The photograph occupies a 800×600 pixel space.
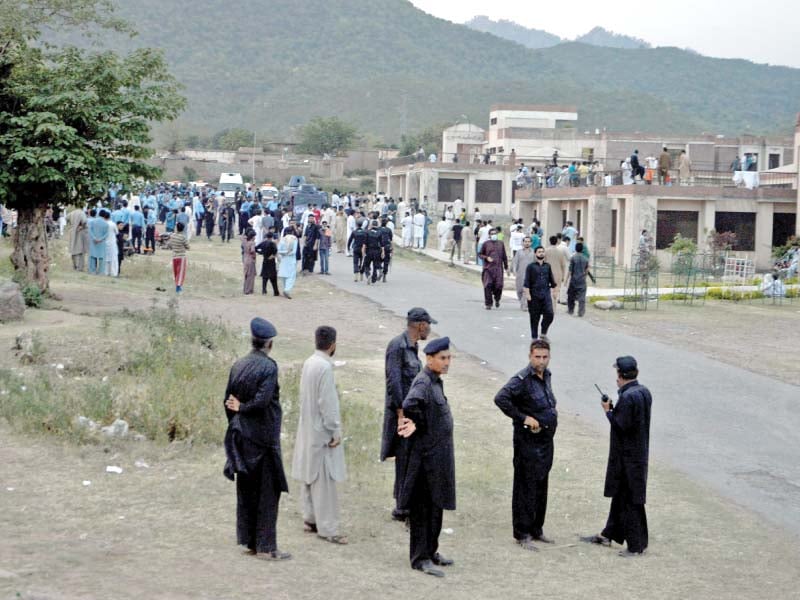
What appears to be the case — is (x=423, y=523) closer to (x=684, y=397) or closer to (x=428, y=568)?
(x=428, y=568)

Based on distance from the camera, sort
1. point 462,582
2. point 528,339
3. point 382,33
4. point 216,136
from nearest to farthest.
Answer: point 462,582, point 528,339, point 216,136, point 382,33

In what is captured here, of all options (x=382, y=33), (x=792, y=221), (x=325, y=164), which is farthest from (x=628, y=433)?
(x=382, y=33)

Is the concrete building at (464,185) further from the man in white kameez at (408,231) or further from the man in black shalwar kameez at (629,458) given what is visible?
the man in black shalwar kameez at (629,458)

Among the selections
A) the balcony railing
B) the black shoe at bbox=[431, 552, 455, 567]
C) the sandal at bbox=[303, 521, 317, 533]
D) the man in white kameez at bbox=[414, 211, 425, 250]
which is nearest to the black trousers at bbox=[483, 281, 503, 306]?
the sandal at bbox=[303, 521, 317, 533]

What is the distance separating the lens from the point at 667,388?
1491 cm

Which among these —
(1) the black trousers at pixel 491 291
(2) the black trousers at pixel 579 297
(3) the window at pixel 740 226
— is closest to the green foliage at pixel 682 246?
(3) the window at pixel 740 226

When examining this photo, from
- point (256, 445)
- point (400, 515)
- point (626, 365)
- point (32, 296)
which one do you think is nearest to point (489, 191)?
point (32, 296)

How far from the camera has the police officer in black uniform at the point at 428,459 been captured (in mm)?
7449

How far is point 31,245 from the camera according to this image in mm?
19000

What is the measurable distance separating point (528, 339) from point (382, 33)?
17556cm

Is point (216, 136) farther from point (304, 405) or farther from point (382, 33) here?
point (304, 405)

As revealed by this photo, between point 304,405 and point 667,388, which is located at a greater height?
point 304,405

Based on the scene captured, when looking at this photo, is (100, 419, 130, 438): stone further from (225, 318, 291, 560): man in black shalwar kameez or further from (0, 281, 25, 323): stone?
(0, 281, 25, 323): stone

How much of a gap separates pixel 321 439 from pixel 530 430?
1.46m
